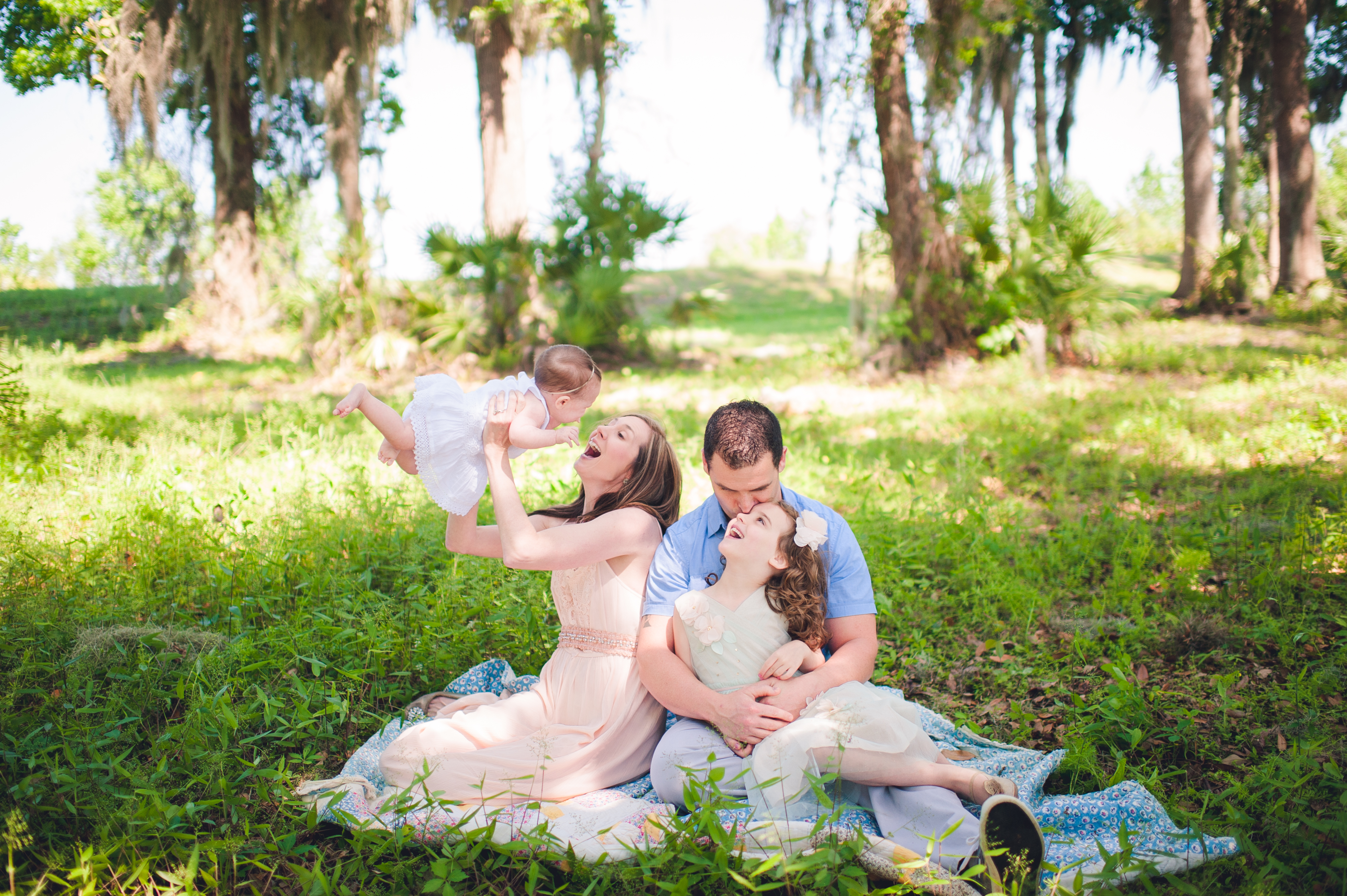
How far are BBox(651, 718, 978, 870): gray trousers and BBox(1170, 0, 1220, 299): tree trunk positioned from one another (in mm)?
13489

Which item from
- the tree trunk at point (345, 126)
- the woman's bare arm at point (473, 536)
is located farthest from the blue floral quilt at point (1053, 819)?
the tree trunk at point (345, 126)

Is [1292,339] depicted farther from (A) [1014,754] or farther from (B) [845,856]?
(B) [845,856]

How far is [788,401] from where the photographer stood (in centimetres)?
851

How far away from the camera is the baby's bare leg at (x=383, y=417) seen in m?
2.50

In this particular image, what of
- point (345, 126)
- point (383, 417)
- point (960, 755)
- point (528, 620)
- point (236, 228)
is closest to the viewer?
point (383, 417)

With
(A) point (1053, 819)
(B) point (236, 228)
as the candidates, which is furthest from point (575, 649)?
(B) point (236, 228)

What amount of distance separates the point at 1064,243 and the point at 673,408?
538cm

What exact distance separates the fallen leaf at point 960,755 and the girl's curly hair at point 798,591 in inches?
24.7

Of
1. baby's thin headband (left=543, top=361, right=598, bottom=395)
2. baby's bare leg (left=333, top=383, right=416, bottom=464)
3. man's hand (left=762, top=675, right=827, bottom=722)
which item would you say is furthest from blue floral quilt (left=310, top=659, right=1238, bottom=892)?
baby's thin headband (left=543, top=361, right=598, bottom=395)

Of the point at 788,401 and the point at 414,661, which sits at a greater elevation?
the point at 788,401

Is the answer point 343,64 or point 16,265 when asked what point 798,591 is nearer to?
point 343,64

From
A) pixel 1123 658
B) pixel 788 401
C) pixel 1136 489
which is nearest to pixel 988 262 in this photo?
pixel 788 401

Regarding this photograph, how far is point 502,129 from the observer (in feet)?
36.7

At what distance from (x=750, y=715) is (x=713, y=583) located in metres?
0.45
